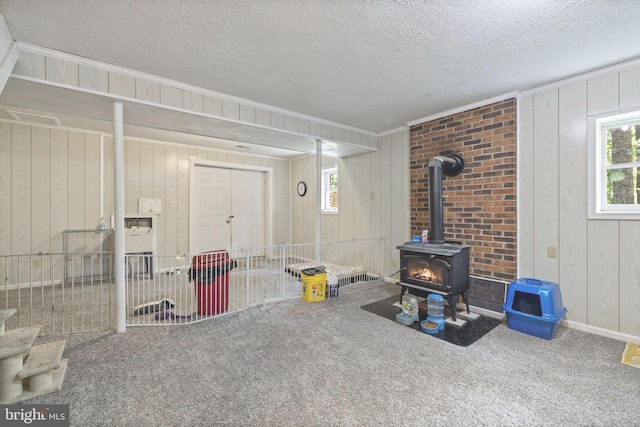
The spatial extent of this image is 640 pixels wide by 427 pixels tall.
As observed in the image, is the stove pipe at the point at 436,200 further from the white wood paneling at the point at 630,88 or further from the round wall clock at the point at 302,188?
the round wall clock at the point at 302,188

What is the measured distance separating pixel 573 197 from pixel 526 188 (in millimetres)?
411

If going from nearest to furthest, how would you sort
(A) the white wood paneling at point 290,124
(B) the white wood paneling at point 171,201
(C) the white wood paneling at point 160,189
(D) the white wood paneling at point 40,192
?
(A) the white wood paneling at point 290,124
(D) the white wood paneling at point 40,192
(C) the white wood paneling at point 160,189
(B) the white wood paneling at point 171,201

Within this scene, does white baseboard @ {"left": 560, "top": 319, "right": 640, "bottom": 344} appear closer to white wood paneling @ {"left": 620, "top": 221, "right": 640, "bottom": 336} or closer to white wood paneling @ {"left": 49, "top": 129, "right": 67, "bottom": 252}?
white wood paneling @ {"left": 620, "top": 221, "right": 640, "bottom": 336}

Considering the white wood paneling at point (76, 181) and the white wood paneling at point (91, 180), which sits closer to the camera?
the white wood paneling at point (76, 181)

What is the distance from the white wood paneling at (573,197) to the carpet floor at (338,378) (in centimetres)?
39

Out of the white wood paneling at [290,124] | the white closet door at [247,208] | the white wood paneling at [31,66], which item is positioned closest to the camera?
the white wood paneling at [31,66]

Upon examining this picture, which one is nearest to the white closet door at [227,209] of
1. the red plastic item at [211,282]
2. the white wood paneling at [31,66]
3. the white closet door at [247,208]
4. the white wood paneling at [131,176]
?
the white closet door at [247,208]

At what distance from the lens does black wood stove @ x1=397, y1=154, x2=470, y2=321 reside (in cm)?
298

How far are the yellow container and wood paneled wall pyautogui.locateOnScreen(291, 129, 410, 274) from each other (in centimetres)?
147

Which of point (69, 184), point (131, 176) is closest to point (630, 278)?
point (131, 176)

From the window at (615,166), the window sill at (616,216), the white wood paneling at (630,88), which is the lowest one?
the window sill at (616,216)

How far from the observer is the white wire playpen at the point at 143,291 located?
9.75ft

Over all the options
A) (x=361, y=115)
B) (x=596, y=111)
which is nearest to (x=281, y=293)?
(x=361, y=115)

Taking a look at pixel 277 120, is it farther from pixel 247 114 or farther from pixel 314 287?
pixel 314 287
